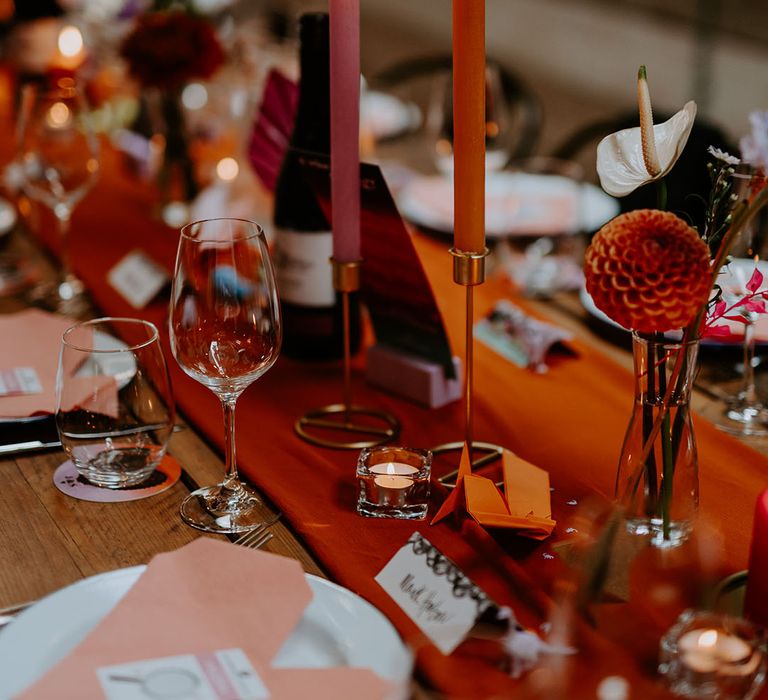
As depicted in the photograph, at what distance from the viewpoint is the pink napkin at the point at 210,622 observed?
2.25ft

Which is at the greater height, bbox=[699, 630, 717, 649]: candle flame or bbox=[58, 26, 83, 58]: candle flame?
bbox=[58, 26, 83, 58]: candle flame

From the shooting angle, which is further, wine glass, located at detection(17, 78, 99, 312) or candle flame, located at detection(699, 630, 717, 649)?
wine glass, located at detection(17, 78, 99, 312)

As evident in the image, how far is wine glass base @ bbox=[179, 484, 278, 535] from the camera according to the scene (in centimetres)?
93

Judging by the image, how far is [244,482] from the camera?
1026 millimetres

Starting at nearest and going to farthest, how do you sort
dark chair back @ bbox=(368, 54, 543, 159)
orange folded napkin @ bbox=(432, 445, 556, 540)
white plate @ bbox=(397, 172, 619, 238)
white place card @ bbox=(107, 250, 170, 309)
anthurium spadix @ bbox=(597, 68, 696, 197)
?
anthurium spadix @ bbox=(597, 68, 696, 197), orange folded napkin @ bbox=(432, 445, 556, 540), white place card @ bbox=(107, 250, 170, 309), white plate @ bbox=(397, 172, 619, 238), dark chair back @ bbox=(368, 54, 543, 159)

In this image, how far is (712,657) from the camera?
0.68 meters

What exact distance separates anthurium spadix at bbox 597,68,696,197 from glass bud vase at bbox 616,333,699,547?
13 centimetres

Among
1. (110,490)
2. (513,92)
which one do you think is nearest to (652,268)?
(110,490)

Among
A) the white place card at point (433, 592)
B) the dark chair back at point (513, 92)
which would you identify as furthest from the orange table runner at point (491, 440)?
the dark chair back at point (513, 92)

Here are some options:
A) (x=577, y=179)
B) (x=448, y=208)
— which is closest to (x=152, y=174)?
(x=448, y=208)

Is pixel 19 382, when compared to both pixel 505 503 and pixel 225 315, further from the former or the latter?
pixel 505 503

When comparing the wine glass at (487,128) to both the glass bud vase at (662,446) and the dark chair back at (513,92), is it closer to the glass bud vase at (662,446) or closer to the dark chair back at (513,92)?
the dark chair back at (513,92)

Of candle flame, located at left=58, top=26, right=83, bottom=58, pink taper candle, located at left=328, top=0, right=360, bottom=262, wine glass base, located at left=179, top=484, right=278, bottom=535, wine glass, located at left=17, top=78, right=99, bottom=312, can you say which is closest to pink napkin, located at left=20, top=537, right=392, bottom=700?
wine glass base, located at left=179, top=484, right=278, bottom=535

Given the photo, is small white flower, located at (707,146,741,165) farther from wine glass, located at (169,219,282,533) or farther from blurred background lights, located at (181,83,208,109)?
blurred background lights, located at (181,83,208,109)
